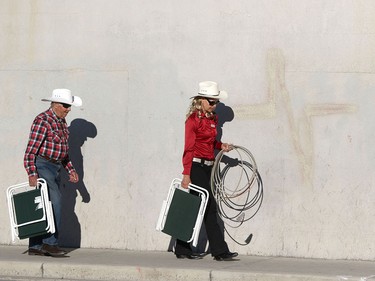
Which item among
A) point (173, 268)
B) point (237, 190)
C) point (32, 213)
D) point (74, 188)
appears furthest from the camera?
point (74, 188)

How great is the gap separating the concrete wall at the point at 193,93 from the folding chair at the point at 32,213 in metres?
1.00

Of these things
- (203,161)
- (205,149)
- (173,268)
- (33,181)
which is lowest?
(173,268)

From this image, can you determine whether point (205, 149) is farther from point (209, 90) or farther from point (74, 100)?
point (74, 100)

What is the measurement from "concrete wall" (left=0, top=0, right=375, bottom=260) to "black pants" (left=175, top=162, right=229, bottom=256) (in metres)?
0.60

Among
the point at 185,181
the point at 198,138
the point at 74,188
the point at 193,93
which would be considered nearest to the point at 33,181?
the point at 74,188

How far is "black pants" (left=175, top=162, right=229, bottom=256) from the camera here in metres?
11.7

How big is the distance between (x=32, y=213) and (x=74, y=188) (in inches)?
42.6

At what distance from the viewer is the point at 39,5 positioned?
1288cm

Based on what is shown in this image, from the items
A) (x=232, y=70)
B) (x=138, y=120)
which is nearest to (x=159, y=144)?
(x=138, y=120)

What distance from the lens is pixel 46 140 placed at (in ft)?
39.1

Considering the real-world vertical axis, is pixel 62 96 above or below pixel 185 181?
above

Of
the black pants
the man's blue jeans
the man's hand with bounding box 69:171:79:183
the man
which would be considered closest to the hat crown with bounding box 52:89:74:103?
the man

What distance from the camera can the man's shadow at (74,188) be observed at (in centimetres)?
1282

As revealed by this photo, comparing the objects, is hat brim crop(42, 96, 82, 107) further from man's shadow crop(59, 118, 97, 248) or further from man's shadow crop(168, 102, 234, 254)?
man's shadow crop(168, 102, 234, 254)
